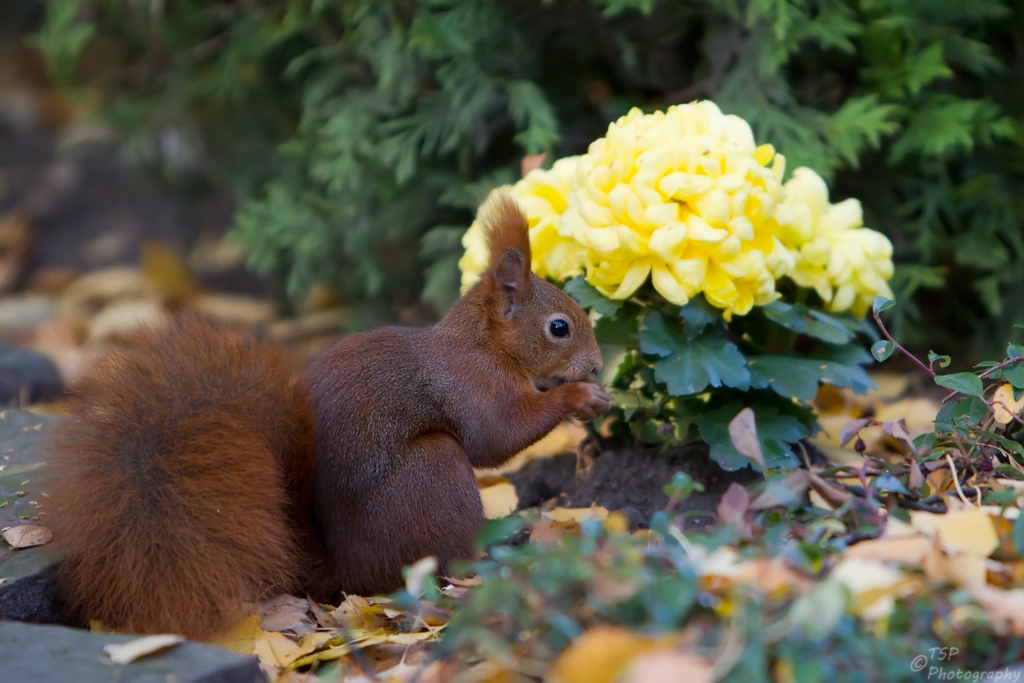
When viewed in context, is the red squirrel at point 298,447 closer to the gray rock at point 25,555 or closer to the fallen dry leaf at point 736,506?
the gray rock at point 25,555

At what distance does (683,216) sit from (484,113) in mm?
1064

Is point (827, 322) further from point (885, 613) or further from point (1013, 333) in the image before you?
point (1013, 333)

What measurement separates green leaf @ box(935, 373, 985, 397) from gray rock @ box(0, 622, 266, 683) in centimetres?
96

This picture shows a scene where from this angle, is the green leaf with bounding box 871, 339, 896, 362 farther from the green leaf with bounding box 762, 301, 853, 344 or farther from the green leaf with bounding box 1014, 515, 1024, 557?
the green leaf with bounding box 1014, 515, 1024, 557

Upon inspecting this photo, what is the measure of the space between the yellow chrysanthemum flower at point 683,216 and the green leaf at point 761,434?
0.56ft

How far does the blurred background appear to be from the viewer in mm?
2227

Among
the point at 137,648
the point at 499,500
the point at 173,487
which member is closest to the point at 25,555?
the point at 173,487

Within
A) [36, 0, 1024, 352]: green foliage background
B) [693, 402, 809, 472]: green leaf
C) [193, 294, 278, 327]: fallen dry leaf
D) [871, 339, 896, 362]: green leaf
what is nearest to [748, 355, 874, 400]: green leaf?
[693, 402, 809, 472]: green leaf

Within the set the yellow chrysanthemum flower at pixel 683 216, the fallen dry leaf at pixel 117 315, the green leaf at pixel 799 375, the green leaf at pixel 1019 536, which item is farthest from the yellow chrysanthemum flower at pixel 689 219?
the fallen dry leaf at pixel 117 315

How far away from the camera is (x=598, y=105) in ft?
8.41

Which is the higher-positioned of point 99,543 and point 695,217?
point 695,217

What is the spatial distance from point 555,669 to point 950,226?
2.09 m

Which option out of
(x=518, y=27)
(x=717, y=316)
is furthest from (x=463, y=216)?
(x=717, y=316)

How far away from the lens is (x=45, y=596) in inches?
52.9
